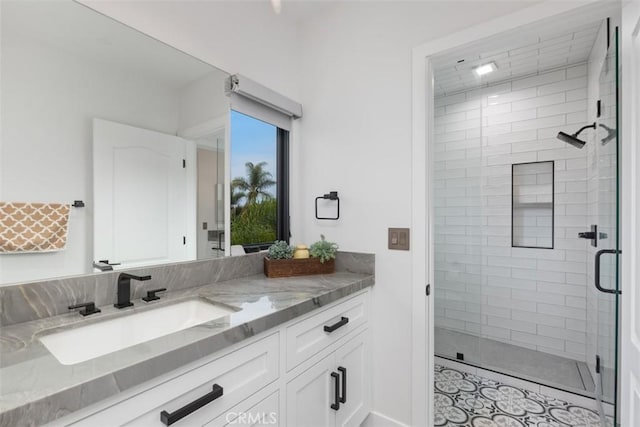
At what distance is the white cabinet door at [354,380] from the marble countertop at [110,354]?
0.37 meters

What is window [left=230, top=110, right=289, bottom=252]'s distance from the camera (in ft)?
5.77

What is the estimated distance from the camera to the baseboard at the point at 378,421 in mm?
1661

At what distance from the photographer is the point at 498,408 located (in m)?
1.98

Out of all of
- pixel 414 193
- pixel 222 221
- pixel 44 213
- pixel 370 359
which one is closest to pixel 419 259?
pixel 414 193

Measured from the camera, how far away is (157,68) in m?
1.37

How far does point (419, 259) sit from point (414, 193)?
1.17 feet

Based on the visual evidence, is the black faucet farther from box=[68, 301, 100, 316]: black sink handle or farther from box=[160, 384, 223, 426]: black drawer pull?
box=[160, 384, 223, 426]: black drawer pull

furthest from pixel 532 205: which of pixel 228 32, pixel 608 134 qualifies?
pixel 228 32

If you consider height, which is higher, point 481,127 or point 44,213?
point 481,127

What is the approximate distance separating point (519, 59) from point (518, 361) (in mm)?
2499

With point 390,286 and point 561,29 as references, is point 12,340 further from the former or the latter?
point 561,29

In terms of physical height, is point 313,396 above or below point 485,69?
below

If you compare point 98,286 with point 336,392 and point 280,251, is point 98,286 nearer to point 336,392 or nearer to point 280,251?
point 280,251

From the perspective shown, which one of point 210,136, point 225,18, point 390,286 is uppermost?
point 225,18
